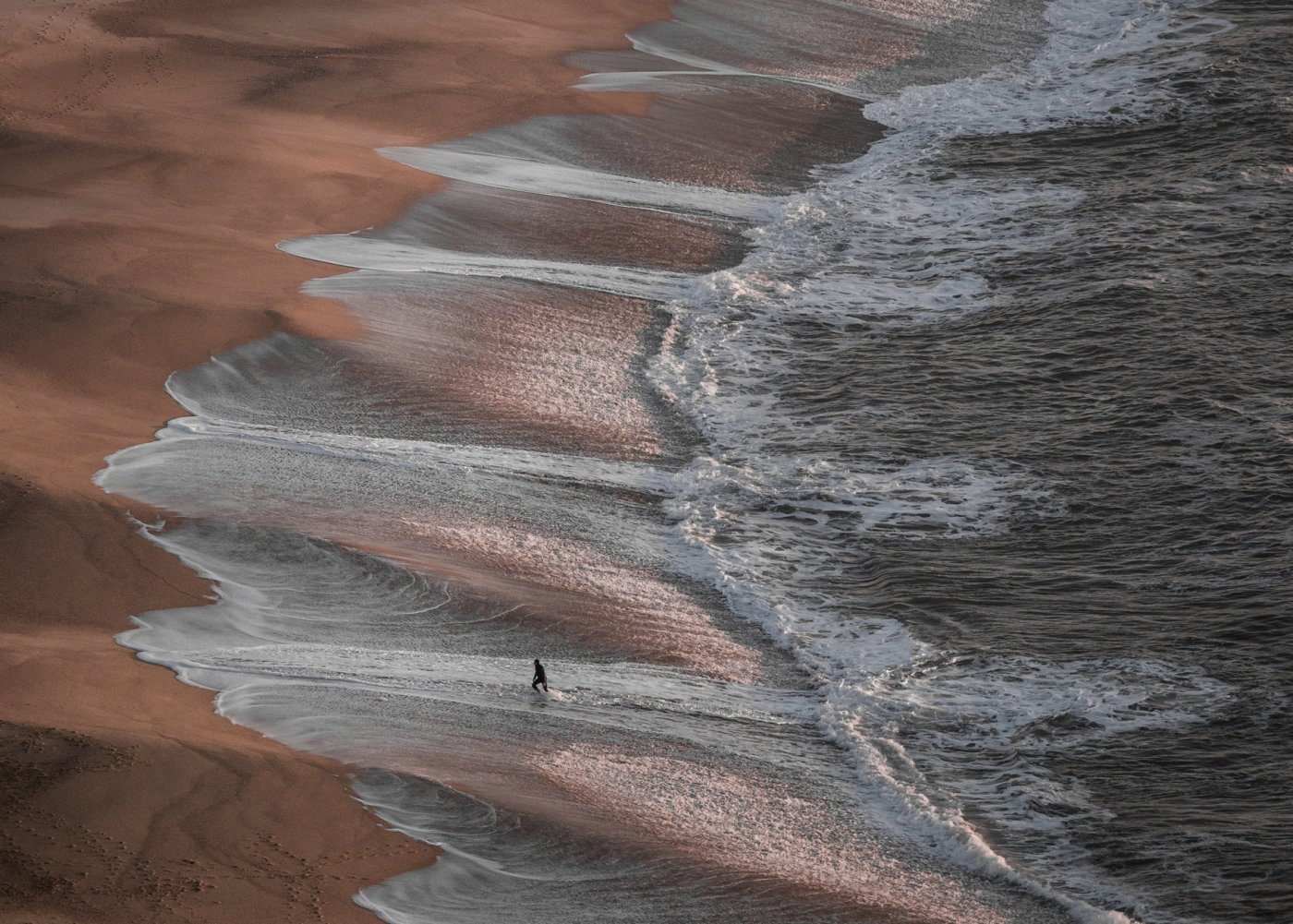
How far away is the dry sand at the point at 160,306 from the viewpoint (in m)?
7.43

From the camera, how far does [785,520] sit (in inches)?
477

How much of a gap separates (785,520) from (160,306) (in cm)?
608

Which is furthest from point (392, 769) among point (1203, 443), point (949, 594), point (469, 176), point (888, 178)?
point (888, 178)

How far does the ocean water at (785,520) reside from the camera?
8.27 metres

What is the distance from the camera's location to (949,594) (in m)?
10.8

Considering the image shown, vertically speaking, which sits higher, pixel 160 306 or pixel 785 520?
pixel 160 306

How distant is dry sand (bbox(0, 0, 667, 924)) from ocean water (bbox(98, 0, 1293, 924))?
393 mm

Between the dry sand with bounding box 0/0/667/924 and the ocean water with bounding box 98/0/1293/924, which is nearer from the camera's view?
the dry sand with bounding box 0/0/667/924

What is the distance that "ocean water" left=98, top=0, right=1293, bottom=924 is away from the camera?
8.27m

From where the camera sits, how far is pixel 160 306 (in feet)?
45.6

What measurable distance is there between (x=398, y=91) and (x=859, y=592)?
1135 centimetres

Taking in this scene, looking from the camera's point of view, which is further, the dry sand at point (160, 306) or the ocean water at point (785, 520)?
the ocean water at point (785, 520)

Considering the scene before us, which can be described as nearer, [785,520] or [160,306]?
[785,520]

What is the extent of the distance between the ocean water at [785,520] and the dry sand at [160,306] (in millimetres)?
393
